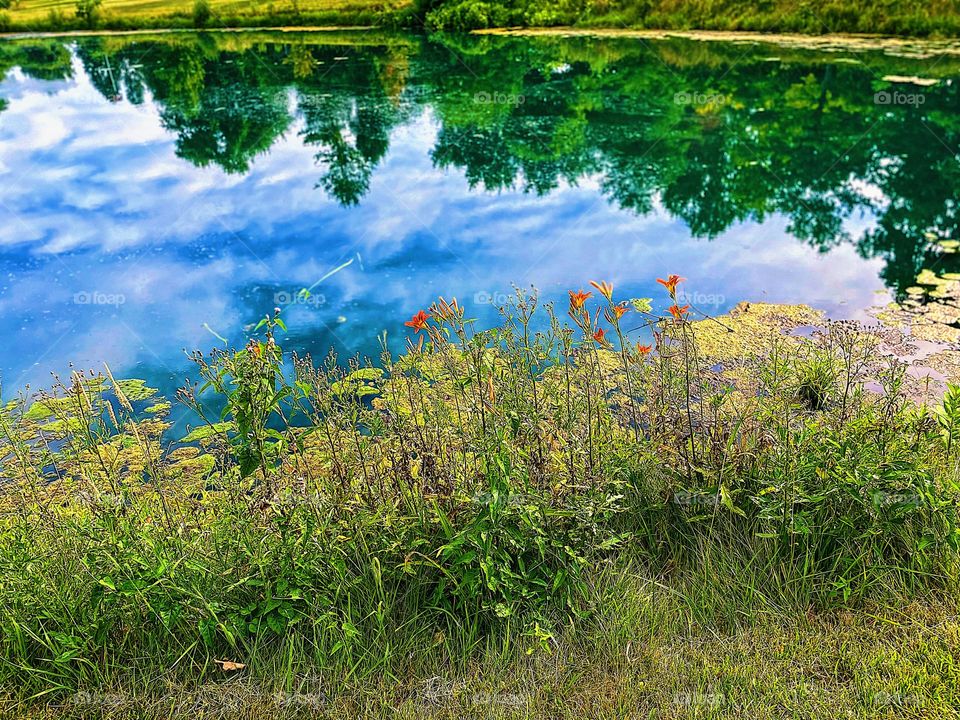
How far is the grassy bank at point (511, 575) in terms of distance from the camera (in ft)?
6.95

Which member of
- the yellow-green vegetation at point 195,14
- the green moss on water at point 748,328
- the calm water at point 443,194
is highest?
the yellow-green vegetation at point 195,14

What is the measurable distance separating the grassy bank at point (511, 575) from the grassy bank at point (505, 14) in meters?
14.5

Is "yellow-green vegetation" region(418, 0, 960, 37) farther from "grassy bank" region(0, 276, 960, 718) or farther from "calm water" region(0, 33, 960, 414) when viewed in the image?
"grassy bank" region(0, 276, 960, 718)

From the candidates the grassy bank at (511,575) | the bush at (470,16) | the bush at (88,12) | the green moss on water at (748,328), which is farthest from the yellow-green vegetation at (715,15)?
the grassy bank at (511,575)

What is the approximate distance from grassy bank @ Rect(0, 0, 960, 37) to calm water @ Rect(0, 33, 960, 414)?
216cm

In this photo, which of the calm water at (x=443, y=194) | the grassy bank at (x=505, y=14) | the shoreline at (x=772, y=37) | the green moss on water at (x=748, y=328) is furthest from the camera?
the grassy bank at (x=505, y=14)

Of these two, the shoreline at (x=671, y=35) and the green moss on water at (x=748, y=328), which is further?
the shoreline at (x=671, y=35)

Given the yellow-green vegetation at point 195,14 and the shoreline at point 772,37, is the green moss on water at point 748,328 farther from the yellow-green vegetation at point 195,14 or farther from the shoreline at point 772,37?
the yellow-green vegetation at point 195,14

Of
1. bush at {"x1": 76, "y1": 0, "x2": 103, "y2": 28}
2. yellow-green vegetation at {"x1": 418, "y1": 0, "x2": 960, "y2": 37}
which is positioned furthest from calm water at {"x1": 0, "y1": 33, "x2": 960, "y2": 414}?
bush at {"x1": 76, "y1": 0, "x2": 103, "y2": 28}

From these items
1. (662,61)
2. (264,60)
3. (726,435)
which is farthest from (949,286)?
(264,60)

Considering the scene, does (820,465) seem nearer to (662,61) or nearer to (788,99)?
(788,99)

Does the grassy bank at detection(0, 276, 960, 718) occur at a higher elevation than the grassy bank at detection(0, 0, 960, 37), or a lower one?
lower

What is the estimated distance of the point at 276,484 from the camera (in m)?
2.61

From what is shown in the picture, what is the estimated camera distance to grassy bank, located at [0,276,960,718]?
2.12 meters
